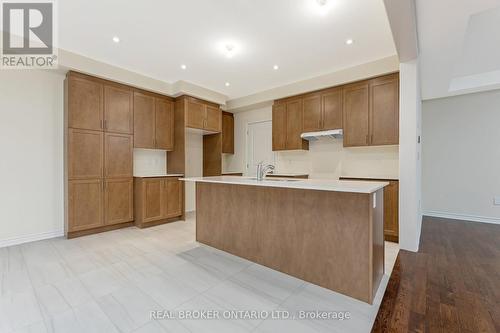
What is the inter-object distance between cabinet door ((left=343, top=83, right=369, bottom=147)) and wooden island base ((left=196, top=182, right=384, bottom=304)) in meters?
1.76

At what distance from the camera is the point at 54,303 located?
184cm

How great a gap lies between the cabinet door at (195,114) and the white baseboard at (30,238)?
283cm

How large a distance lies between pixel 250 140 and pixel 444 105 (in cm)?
427

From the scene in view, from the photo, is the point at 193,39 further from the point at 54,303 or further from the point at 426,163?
the point at 426,163

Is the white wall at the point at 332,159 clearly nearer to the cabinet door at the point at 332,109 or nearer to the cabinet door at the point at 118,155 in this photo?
the cabinet door at the point at 332,109

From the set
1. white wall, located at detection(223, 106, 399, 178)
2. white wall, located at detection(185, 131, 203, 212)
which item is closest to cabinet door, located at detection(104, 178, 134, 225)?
white wall, located at detection(185, 131, 203, 212)

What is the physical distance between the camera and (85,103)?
3559 millimetres

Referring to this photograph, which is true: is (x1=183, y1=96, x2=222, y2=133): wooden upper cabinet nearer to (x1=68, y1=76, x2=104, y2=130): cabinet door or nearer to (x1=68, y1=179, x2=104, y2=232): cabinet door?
(x1=68, y1=76, x2=104, y2=130): cabinet door

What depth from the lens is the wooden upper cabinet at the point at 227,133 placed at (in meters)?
5.88

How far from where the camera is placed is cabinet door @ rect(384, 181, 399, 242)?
3.32 meters

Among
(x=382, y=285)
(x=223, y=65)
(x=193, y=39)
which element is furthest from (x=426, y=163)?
(x=193, y=39)

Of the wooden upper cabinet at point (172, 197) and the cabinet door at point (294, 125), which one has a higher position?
the cabinet door at point (294, 125)

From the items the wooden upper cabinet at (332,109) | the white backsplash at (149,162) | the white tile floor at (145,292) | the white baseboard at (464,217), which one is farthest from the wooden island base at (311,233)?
the white baseboard at (464,217)

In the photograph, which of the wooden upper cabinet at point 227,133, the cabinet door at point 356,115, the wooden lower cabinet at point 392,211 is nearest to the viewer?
the wooden lower cabinet at point 392,211
